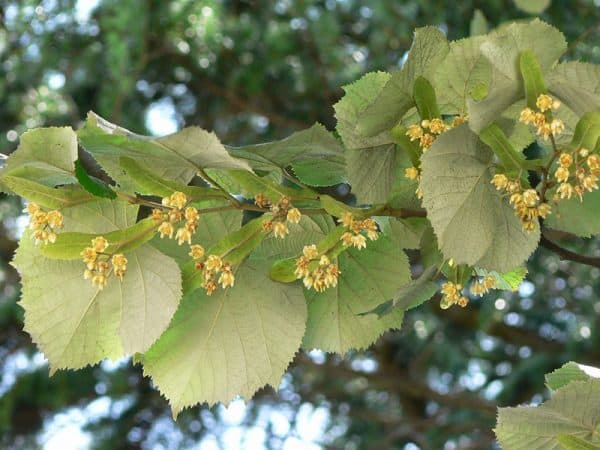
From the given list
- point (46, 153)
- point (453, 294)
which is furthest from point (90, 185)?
point (453, 294)

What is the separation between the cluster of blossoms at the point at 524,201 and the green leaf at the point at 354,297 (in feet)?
0.40

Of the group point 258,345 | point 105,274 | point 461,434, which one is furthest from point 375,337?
point 461,434

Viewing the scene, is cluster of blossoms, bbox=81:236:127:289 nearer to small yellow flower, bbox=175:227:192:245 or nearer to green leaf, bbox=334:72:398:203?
small yellow flower, bbox=175:227:192:245

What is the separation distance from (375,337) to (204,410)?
3.04m

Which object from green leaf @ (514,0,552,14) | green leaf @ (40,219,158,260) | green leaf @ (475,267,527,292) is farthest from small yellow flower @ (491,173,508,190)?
green leaf @ (514,0,552,14)

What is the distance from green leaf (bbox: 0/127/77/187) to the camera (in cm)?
53

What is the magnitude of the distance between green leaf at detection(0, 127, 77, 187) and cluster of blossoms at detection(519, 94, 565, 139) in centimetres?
27

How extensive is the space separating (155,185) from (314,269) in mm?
118

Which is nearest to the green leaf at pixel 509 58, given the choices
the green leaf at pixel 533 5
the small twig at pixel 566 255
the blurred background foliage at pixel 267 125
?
the small twig at pixel 566 255

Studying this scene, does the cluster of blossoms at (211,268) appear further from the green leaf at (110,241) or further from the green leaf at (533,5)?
the green leaf at (533,5)

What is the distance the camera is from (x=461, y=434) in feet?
10.4

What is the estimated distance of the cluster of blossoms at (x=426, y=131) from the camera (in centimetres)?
53

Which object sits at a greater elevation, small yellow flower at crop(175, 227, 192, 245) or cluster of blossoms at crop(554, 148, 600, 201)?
cluster of blossoms at crop(554, 148, 600, 201)

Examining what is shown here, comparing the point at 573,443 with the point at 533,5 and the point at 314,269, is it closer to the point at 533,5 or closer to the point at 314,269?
the point at 314,269
